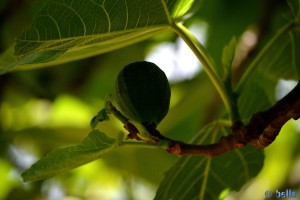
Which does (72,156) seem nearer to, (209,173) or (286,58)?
(209,173)

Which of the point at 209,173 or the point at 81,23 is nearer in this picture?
the point at 81,23

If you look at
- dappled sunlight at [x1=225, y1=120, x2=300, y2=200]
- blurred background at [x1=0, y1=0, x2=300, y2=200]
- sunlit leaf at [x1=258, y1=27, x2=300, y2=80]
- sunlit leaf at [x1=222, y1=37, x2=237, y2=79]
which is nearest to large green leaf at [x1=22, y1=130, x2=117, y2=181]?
sunlit leaf at [x1=222, y1=37, x2=237, y2=79]

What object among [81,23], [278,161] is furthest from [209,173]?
[278,161]

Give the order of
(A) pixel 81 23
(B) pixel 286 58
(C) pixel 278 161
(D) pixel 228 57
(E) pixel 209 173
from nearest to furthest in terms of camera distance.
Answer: (A) pixel 81 23, (D) pixel 228 57, (E) pixel 209 173, (B) pixel 286 58, (C) pixel 278 161

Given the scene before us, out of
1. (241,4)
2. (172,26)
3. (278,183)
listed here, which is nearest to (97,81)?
(241,4)

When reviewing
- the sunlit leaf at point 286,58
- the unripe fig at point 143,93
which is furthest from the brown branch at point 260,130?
the sunlit leaf at point 286,58

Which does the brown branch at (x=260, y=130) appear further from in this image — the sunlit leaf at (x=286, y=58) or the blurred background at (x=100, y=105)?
the blurred background at (x=100, y=105)

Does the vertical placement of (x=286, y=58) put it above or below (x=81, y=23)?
below
